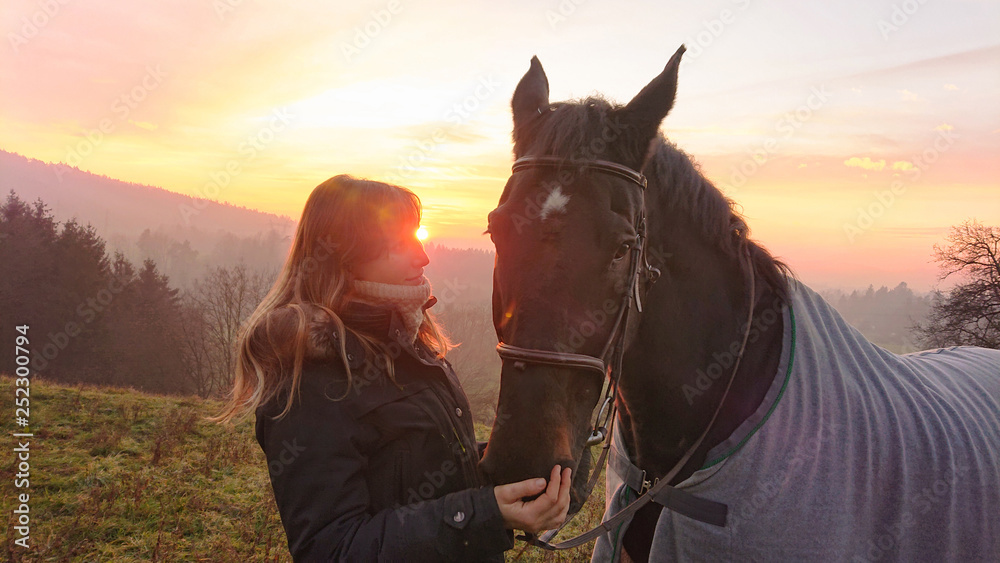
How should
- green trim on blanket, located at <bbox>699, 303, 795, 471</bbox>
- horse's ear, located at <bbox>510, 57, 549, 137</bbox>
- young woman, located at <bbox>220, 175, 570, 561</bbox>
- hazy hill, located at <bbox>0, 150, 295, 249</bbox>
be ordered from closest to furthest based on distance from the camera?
young woman, located at <bbox>220, 175, 570, 561</bbox> → green trim on blanket, located at <bbox>699, 303, 795, 471</bbox> → horse's ear, located at <bbox>510, 57, 549, 137</bbox> → hazy hill, located at <bbox>0, 150, 295, 249</bbox>

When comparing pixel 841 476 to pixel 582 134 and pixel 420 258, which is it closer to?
pixel 582 134

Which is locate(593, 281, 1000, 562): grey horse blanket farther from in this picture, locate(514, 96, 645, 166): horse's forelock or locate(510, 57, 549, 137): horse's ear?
locate(510, 57, 549, 137): horse's ear

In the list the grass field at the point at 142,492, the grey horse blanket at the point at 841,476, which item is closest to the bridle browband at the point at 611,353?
the grey horse blanket at the point at 841,476

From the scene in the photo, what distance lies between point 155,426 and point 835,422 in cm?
1171

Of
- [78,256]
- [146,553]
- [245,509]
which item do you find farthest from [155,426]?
[78,256]

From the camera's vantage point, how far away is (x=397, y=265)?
7.56 feet

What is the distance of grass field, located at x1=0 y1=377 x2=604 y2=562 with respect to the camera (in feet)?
18.7

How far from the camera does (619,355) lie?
191cm

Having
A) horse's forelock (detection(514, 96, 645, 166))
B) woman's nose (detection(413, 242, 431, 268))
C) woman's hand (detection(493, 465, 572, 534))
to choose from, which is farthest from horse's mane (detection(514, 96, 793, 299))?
woman's hand (detection(493, 465, 572, 534))

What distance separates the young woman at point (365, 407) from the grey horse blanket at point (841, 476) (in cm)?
73

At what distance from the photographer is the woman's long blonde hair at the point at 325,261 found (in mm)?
2031

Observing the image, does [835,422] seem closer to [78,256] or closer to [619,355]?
[619,355]

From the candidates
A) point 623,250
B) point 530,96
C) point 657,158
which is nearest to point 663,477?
point 623,250

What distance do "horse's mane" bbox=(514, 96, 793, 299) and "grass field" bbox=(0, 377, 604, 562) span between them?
4.92 m
